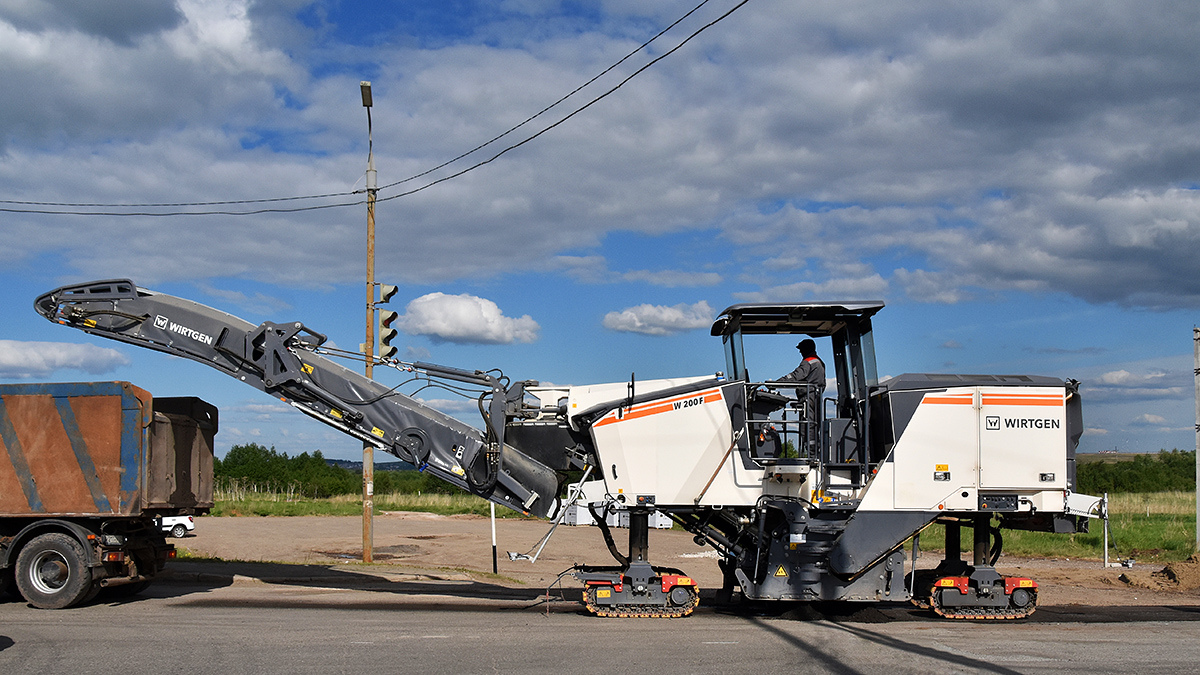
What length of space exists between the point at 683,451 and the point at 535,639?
2985mm

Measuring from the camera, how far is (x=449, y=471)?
1214 cm

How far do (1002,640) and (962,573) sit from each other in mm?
2115

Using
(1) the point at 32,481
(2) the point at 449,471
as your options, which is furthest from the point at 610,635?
(1) the point at 32,481

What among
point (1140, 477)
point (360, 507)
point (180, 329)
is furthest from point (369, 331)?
→ point (1140, 477)

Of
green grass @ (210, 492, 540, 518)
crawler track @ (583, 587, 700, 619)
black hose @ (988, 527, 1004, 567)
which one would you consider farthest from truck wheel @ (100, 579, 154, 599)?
green grass @ (210, 492, 540, 518)

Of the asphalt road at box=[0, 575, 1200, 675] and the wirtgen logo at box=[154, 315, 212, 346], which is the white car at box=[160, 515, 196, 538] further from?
the wirtgen logo at box=[154, 315, 212, 346]

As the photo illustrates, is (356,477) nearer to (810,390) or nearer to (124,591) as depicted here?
(124,591)

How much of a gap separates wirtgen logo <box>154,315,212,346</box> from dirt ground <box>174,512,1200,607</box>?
228 inches

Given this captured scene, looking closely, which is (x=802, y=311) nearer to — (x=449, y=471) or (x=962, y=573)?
(x=962, y=573)

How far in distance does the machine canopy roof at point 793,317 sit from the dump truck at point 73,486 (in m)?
8.13

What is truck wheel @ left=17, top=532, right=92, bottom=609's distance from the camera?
39.9 ft

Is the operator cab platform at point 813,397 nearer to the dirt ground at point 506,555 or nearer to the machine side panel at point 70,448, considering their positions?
the dirt ground at point 506,555

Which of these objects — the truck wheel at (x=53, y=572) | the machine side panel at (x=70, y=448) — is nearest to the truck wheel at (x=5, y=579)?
the truck wheel at (x=53, y=572)

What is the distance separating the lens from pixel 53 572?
12.3m
